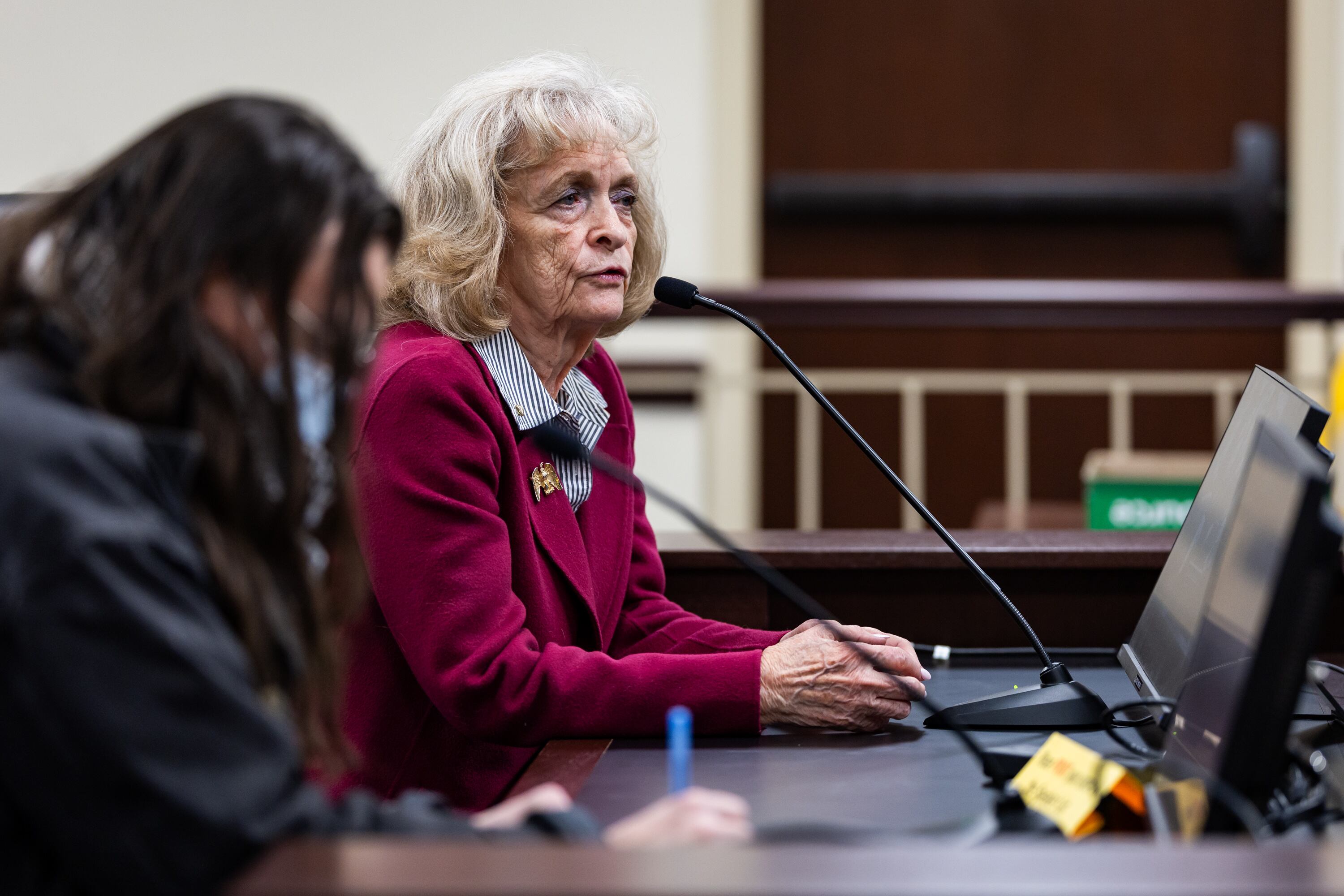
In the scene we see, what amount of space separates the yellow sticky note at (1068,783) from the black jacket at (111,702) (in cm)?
52

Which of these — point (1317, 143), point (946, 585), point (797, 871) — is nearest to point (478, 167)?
point (946, 585)

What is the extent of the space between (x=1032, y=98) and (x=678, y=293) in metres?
2.70

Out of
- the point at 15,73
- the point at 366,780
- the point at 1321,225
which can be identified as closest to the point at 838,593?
the point at 366,780

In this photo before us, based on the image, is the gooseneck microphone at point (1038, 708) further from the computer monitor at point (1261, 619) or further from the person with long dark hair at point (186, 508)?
the person with long dark hair at point (186, 508)

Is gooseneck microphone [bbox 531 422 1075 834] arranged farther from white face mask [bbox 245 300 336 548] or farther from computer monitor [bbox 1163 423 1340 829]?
white face mask [bbox 245 300 336 548]

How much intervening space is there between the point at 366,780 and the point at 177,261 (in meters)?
0.71

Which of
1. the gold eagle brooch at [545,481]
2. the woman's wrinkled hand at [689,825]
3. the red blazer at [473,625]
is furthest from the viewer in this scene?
the gold eagle brooch at [545,481]

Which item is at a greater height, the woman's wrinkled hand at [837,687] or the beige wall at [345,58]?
the beige wall at [345,58]

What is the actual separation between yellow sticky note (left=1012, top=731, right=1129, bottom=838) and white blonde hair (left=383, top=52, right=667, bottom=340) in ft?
2.41

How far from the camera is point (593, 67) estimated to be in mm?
1581

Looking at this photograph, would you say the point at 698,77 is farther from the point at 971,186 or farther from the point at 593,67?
the point at 593,67

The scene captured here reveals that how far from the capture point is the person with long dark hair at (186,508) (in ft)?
2.31

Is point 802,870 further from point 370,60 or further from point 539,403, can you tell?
point 370,60

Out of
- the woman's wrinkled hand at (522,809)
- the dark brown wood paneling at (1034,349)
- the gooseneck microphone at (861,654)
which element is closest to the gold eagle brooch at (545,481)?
the gooseneck microphone at (861,654)
